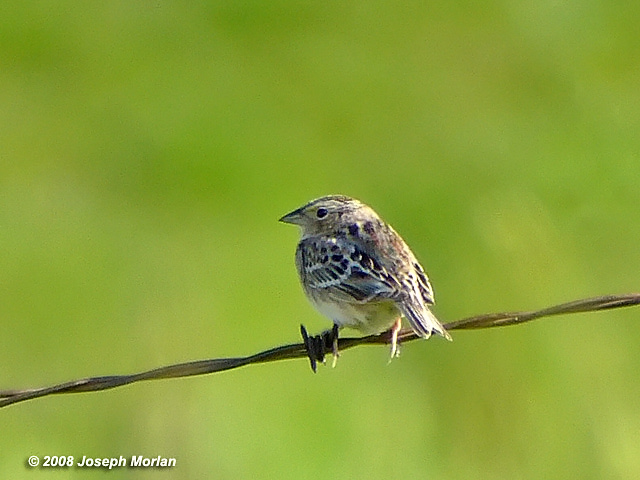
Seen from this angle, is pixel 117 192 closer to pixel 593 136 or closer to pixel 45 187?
pixel 45 187

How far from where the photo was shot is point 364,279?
734 centimetres

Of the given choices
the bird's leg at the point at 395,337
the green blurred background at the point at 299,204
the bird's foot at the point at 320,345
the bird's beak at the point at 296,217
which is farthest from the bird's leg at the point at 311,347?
the green blurred background at the point at 299,204

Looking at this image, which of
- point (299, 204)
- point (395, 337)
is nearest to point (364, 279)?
point (395, 337)

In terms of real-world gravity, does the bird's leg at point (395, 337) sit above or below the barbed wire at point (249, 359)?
above

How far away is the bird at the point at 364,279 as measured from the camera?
7098mm

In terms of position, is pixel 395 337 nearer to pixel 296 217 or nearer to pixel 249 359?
pixel 249 359

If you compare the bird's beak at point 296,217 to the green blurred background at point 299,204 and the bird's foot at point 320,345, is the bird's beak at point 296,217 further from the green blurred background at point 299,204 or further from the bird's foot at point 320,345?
the green blurred background at point 299,204

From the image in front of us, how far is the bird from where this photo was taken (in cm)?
710

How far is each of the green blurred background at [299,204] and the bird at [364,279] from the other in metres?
2.23

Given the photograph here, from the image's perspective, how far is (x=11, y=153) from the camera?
64.4 ft

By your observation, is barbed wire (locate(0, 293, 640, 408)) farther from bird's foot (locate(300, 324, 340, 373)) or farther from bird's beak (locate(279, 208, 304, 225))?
bird's beak (locate(279, 208, 304, 225))

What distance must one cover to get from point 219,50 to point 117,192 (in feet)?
24.7

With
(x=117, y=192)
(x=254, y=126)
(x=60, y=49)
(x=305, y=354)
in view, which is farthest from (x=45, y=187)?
(x=305, y=354)

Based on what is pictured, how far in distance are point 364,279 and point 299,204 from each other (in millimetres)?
9307
